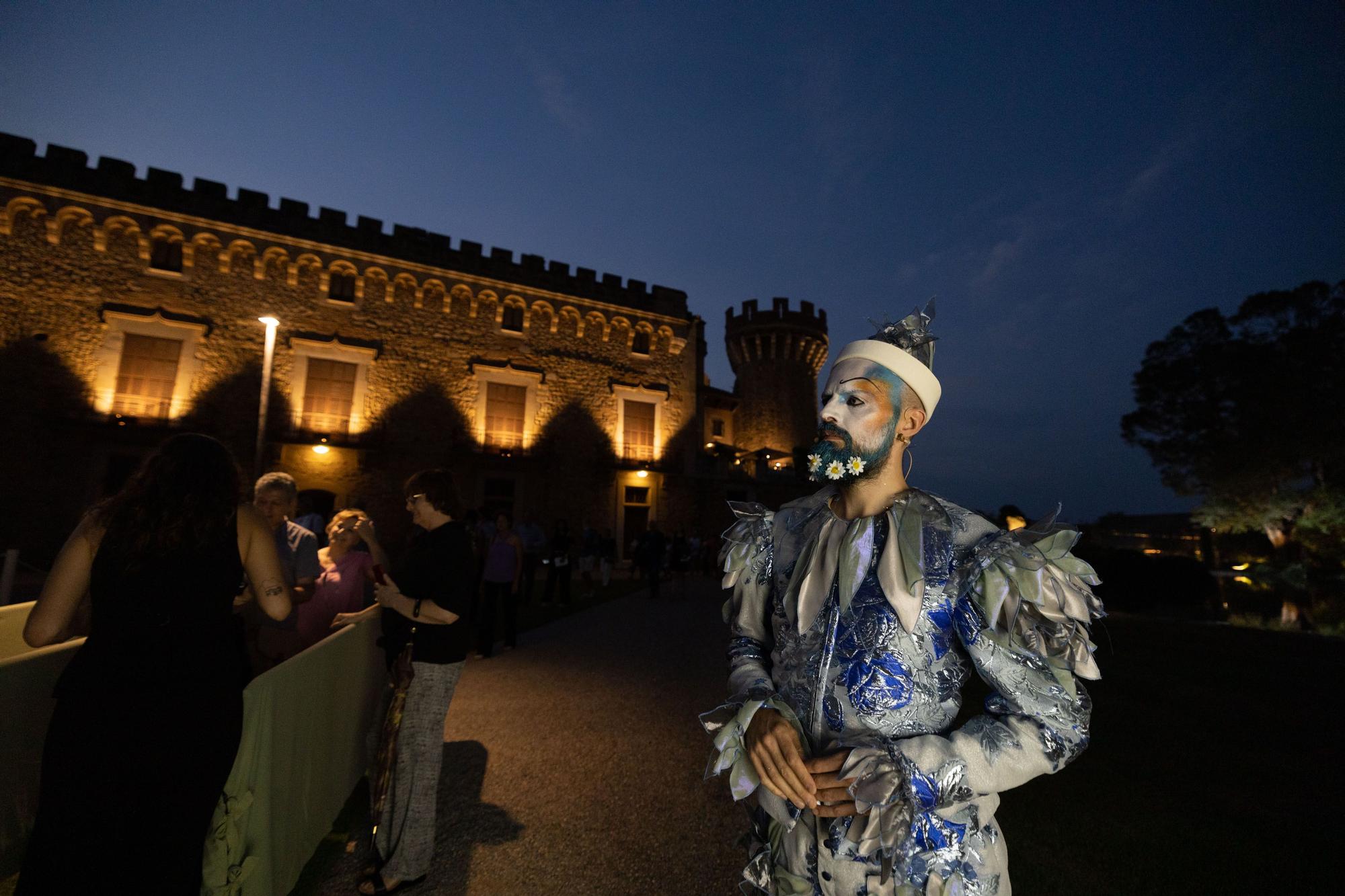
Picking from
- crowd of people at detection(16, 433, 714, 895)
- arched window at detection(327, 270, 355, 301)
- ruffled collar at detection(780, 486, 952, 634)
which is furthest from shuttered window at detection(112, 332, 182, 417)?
ruffled collar at detection(780, 486, 952, 634)

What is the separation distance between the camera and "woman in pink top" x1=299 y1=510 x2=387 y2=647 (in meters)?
3.80

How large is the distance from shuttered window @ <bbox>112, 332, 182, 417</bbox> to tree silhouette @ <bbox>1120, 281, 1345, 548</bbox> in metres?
37.6

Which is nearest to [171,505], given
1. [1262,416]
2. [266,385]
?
[266,385]

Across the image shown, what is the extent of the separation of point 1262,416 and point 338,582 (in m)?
33.8

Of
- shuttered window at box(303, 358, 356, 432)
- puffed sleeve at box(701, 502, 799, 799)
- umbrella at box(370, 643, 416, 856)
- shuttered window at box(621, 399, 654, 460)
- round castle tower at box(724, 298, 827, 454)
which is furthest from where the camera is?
round castle tower at box(724, 298, 827, 454)

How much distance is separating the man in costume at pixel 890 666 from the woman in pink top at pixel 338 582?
3.10 m

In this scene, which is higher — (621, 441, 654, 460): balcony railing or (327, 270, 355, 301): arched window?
(327, 270, 355, 301): arched window

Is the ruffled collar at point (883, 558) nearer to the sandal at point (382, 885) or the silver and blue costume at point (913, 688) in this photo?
the silver and blue costume at point (913, 688)

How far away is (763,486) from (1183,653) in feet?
49.2

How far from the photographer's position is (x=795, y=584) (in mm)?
1444

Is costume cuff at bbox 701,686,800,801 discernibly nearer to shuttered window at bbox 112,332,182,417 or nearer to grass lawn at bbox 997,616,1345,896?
grass lawn at bbox 997,616,1345,896

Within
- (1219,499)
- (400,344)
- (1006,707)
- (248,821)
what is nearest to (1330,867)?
(1006,707)

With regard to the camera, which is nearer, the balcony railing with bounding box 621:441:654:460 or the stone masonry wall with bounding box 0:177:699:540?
the stone masonry wall with bounding box 0:177:699:540

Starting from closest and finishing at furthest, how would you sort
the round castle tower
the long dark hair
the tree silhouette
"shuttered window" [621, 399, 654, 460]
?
the long dark hair → "shuttered window" [621, 399, 654, 460] → the tree silhouette → the round castle tower
